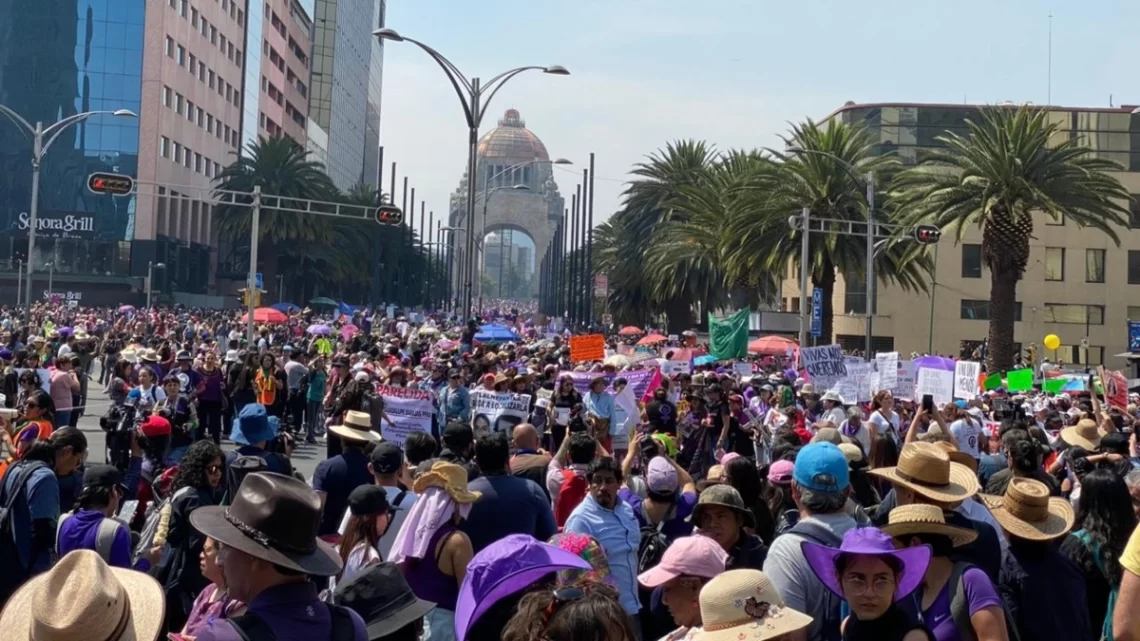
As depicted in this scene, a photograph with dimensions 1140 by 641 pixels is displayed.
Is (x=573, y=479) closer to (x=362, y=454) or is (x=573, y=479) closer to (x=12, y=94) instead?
(x=362, y=454)

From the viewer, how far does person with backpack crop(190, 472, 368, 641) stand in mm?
A: 3721

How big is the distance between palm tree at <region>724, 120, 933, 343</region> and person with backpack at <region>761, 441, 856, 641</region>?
3184 cm

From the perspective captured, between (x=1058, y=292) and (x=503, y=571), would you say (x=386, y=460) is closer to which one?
(x=503, y=571)

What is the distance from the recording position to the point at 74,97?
76.1m

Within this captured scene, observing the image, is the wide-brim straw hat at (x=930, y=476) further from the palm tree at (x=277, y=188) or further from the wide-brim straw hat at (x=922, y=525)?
the palm tree at (x=277, y=188)

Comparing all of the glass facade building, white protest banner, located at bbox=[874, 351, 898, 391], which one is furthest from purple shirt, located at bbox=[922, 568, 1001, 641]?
the glass facade building

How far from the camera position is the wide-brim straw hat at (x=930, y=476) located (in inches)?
229

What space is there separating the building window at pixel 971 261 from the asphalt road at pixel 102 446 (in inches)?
1816

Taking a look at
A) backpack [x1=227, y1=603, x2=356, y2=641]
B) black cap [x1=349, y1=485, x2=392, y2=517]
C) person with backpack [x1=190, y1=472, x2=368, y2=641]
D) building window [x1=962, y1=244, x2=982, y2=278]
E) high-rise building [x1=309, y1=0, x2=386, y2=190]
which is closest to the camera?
backpack [x1=227, y1=603, x2=356, y2=641]

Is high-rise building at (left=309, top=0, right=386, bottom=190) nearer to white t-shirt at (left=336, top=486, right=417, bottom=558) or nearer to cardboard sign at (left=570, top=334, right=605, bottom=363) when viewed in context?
cardboard sign at (left=570, top=334, right=605, bottom=363)

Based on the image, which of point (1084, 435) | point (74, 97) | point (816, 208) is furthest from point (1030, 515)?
point (74, 97)

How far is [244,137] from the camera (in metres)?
96.2

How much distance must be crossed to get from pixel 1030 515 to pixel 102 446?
55.5 feet

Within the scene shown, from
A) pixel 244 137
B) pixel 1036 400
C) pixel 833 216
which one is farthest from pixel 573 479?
pixel 244 137
